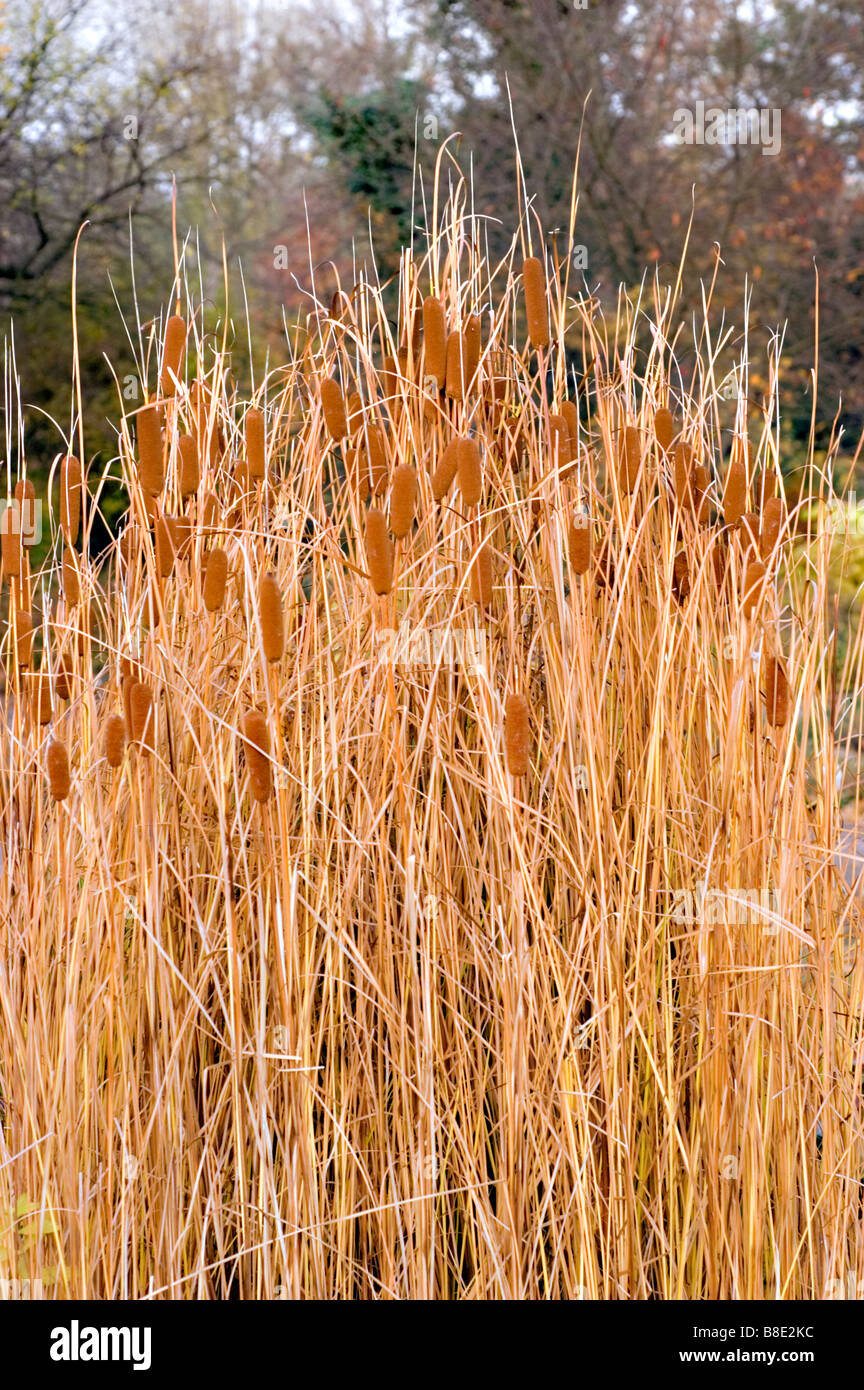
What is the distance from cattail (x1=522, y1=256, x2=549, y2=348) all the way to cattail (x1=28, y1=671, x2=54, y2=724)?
623mm

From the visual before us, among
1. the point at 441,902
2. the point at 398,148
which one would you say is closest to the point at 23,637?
the point at 441,902

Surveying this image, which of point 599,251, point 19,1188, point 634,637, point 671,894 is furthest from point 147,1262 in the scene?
point 599,251

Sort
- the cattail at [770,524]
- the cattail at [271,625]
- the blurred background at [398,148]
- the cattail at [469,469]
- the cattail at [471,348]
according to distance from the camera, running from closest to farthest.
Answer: the cattail at [271,625], the cattail at [469,469], the cattail at [770,524], the cattail at [471,348], the blurred background at [398,148]

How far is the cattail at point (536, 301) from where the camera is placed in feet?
4.06

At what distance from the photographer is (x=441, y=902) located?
1272 millimetres

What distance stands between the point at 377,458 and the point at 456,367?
0.42ft

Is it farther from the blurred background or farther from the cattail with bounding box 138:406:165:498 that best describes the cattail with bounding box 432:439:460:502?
the blurred background

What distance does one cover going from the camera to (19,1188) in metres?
1.28

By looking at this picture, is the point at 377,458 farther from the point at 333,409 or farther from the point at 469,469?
the point at 469,469

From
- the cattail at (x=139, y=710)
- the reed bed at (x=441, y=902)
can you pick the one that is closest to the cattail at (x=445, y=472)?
the reed bed at (x=441, y=902)

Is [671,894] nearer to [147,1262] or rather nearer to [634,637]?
[634,637]

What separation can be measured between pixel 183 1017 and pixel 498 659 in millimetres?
514

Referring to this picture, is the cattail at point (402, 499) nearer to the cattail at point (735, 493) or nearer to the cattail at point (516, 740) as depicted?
the cattail at point (516, 740)

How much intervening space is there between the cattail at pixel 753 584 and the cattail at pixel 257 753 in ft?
1.70
